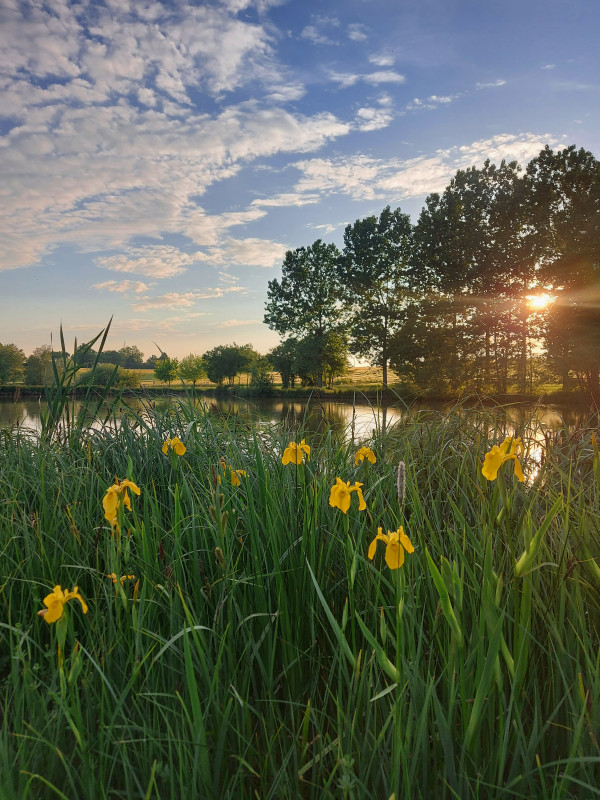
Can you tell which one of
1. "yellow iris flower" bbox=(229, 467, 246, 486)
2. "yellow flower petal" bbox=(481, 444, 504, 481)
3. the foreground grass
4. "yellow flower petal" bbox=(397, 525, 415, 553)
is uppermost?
"yellow flower petal" bbox=(481, 444, 504, 481)

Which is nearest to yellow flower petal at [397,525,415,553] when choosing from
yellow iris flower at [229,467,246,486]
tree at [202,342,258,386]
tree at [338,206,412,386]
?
yellow iris flower at [229,467,246,486]

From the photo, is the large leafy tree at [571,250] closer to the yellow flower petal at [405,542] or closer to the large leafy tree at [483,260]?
the large leafy tree at [483,260]

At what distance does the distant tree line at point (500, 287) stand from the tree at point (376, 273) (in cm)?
13

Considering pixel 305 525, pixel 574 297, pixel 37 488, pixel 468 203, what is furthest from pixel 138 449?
pixel 468 203

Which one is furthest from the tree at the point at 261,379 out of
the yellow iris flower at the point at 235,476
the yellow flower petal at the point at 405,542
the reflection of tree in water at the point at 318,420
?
the yellow flower petal at the point at 405,542

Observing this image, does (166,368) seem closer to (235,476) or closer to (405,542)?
(235,476)

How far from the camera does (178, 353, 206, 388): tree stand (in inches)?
1941

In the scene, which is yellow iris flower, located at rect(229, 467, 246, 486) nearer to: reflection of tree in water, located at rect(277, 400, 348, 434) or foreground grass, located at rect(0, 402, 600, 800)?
foreground grass, located at rect(0, 402, 600, 800)

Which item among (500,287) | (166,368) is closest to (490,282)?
(500,287)

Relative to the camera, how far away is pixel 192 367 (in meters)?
51.2

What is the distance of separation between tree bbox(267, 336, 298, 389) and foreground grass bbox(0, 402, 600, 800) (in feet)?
108

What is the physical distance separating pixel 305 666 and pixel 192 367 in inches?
2017

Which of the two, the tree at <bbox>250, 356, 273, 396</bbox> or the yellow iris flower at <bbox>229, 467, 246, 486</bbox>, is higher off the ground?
the tree at <bbox>250, 356, 273, 396</bbox>

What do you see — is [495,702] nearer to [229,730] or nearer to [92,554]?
[229,730]
